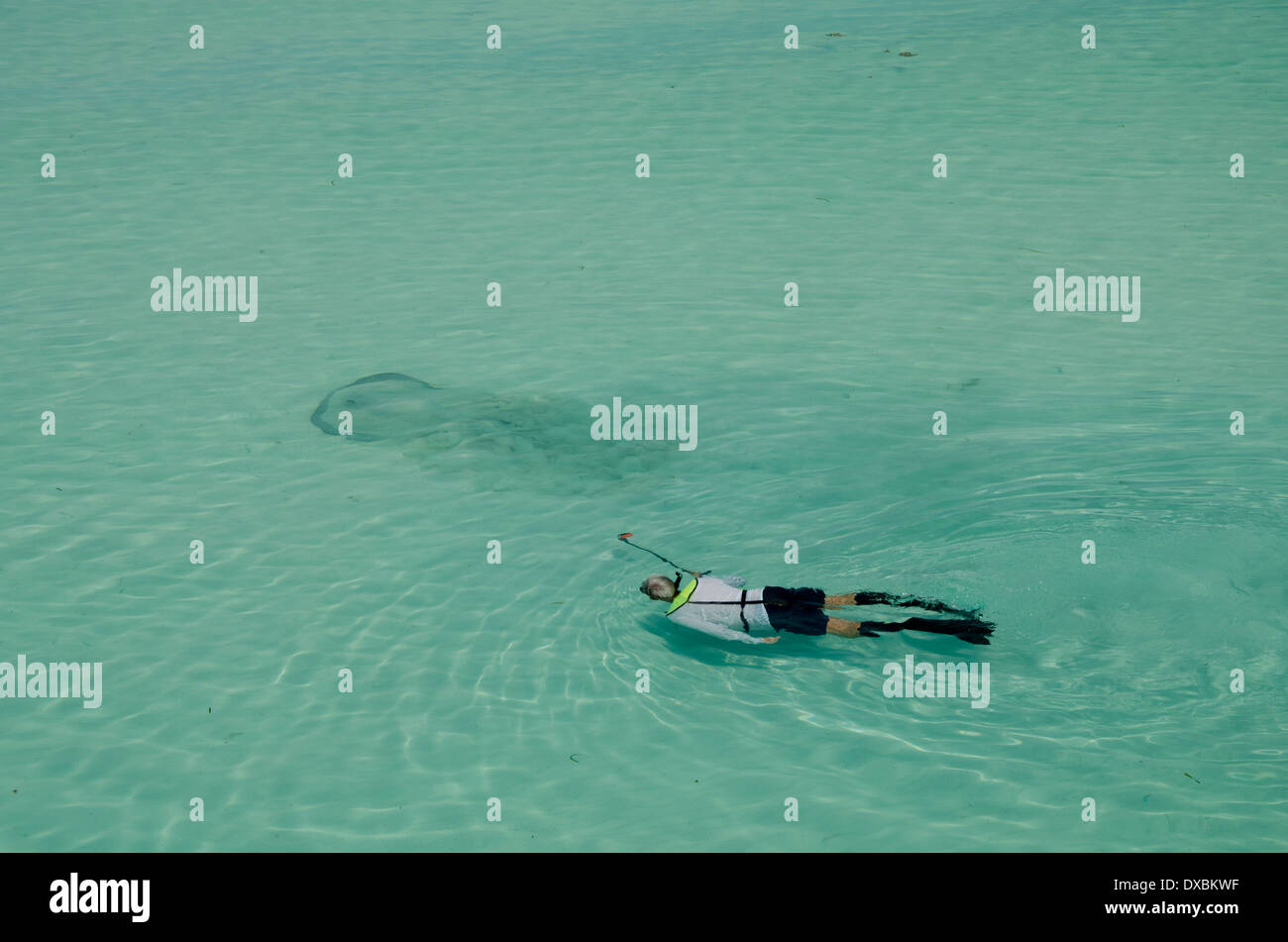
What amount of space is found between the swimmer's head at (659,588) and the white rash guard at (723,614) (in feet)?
0.54

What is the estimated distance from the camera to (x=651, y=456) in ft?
34.7

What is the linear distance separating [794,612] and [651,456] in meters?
2.91

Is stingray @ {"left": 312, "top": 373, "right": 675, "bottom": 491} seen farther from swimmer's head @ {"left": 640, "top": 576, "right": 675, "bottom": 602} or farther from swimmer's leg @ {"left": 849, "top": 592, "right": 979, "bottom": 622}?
swimmer's leg @ {"left": 849, "top": 592, "right": 979, "bottom": 622}

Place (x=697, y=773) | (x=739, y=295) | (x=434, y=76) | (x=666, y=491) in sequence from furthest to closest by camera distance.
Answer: (x=434, y=76), (x=739, y=295), (x=666, y=491), (x=697, y=773)

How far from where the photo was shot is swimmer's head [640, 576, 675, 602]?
322 inches

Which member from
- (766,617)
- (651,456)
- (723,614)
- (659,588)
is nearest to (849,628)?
(766,617)

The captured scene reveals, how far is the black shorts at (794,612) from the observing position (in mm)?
7965

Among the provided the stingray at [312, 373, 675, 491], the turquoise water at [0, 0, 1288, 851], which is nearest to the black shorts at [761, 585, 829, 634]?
the turquoise water at [0, 0, 1288, 851]

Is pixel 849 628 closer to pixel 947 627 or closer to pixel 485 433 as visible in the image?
pixel 947 627
